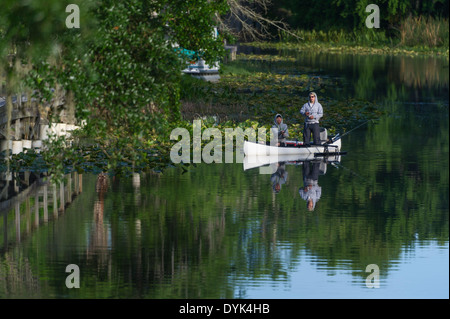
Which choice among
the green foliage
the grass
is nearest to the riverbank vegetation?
the green foliage

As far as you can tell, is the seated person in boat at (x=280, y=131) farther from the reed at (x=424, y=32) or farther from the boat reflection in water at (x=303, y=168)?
the reed at (x=424, y=32)

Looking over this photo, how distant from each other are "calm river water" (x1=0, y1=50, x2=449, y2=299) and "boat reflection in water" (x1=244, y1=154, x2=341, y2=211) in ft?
0.48

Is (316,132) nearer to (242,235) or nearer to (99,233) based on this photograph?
(242,235)

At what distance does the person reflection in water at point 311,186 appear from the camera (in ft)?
71.0

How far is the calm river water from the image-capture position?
597 inches

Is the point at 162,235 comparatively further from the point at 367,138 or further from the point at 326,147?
the point at 367,138

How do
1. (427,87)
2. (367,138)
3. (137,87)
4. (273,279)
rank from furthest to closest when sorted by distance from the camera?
(427,87), (367,138), (137,87), (273,279)

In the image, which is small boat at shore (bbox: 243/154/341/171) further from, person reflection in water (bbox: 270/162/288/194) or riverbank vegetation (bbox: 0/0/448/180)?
riverbank vegetation (bbox: 0/0/448/180)

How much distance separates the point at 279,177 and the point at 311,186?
4.68 ft

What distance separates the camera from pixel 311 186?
23344 millimetres

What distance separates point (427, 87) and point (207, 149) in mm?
24222

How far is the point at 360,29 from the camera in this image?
8700 cm

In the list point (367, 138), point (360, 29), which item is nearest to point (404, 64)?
point (360, 29)

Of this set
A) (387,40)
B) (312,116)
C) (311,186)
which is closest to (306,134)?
(312,116)
